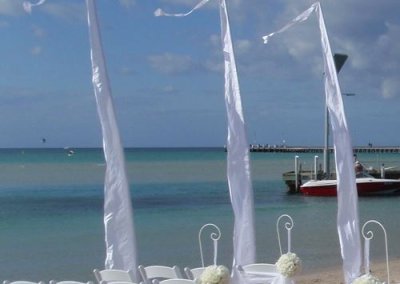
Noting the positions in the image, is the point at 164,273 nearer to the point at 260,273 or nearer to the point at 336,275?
the point at 260,273

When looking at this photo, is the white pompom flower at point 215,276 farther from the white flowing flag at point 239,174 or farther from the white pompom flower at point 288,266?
the white flowing flag at point 239,174

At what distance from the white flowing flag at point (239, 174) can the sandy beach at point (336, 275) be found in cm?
499

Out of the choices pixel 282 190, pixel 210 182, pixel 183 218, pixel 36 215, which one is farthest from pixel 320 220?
pixel 210 182

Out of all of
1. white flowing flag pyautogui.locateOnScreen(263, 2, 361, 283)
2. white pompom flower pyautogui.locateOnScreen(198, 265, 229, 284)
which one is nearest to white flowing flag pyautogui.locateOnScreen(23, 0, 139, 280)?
white pompom flower pyautogui.locateOnScreen(198, 265, 229, 284)

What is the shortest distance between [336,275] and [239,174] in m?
7.20

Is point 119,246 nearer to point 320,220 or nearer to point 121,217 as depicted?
point 121,217

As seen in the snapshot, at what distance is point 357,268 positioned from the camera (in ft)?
32.1

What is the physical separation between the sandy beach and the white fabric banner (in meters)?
6.21

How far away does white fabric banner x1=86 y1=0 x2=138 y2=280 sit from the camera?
9500 mm

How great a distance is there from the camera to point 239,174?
10188mm

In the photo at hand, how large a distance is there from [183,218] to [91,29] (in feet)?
77.2

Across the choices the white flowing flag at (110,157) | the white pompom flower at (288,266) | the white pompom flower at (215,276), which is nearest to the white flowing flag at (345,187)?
the white pompom flower at (288,266)

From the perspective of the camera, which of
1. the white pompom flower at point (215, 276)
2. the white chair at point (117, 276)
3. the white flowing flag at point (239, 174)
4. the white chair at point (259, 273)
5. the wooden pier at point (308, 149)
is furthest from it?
the wooden pier at point (308, 149)

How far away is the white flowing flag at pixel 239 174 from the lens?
10.2m
